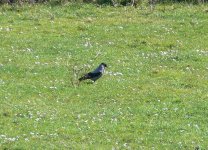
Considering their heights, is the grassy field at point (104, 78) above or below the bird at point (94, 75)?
below

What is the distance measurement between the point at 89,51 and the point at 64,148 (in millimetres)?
9970

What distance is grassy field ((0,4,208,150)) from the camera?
18.4 meters

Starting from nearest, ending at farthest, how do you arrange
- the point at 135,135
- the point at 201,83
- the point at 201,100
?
the point at 135,135 < the point at 201,100 < the point at 201,83

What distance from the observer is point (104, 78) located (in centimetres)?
2377

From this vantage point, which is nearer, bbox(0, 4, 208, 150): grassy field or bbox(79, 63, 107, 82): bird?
bbox(0, 4, 208, 150): grassy field

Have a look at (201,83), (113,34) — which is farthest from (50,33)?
(201,83)

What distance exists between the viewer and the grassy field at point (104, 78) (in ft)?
60.3

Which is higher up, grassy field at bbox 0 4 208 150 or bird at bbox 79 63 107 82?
bird at bbox 79 63 107 82

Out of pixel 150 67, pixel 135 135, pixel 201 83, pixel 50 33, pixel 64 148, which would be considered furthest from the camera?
pixel 50 33

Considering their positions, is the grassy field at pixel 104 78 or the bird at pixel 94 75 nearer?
the grassy field at pixel 104 78

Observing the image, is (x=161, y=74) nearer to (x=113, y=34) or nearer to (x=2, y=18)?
(x=113, y=34)

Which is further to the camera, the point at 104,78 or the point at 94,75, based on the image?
the point at 104,78

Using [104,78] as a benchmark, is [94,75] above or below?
above

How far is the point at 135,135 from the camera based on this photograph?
1847cm
